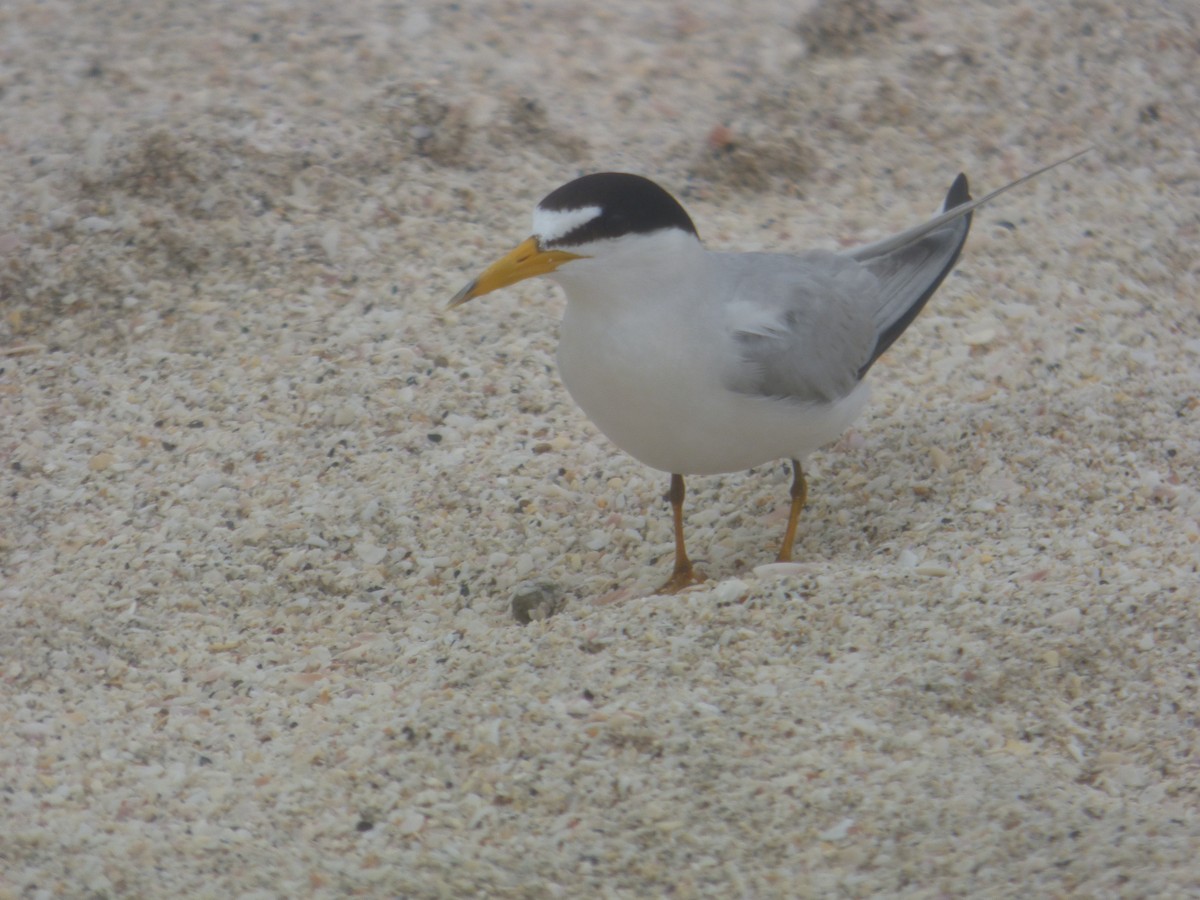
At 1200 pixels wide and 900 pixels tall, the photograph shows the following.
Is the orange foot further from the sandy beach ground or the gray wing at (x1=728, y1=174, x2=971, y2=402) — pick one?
the gray wing at (x1=728, y1=174, x2=971, y2=402)

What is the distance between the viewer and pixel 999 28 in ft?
19.8

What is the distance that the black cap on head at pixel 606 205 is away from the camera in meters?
3.34

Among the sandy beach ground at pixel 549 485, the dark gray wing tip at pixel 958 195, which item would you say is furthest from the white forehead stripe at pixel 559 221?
the dark gray wing tip at pixel 958 195

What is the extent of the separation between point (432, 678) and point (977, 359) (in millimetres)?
2182

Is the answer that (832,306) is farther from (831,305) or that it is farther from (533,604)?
(533,604)

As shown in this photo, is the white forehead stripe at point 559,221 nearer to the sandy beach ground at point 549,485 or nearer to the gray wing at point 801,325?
the gray wing at point 801,325

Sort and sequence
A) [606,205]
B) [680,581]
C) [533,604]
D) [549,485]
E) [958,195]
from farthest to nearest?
[958,195] < [549,485] < [680,581] < [533,604] < [606,205]

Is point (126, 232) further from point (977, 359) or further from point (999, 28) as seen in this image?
point (999, 28)

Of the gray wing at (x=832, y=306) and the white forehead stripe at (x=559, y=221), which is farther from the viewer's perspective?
the gray wing at (x=832, y=306)

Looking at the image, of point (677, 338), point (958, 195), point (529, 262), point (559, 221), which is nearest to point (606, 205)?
point (559, 221)

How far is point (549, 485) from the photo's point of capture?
13.7 feet

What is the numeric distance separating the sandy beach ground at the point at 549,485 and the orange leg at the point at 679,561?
0.28 feet

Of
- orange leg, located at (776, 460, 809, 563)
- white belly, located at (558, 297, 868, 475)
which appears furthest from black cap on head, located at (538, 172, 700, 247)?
orange leg, located at (776, 460, 809, 563)

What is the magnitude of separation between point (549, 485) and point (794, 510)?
2.40 feet
